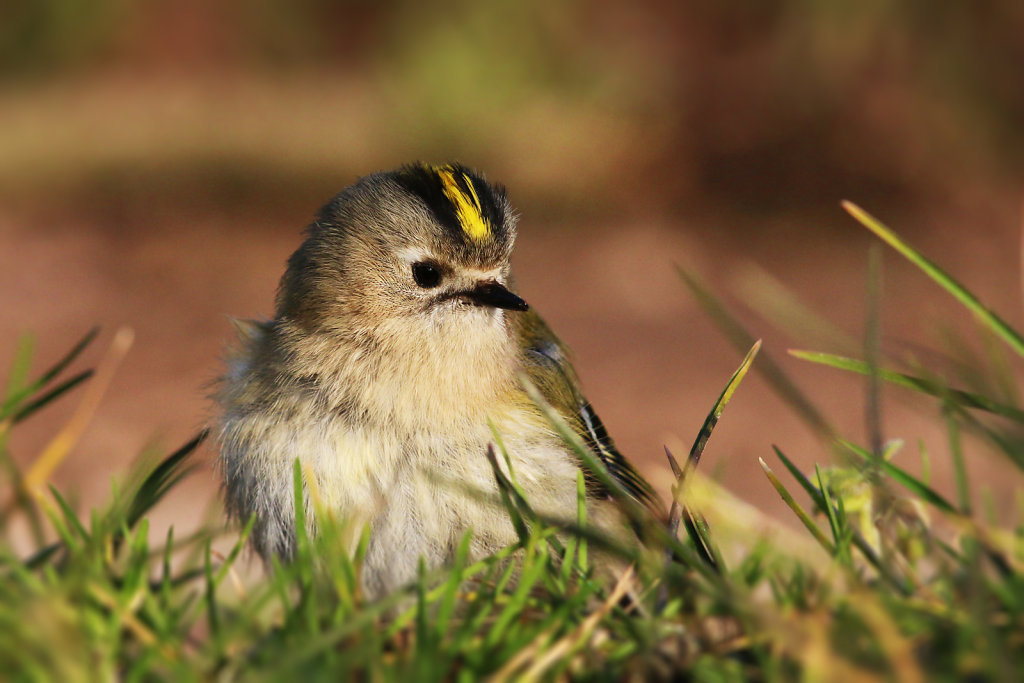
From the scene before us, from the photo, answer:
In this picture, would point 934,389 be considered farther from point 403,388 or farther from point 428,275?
point 428,275

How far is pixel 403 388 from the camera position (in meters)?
1.79

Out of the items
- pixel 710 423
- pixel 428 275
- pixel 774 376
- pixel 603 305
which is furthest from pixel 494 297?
pixel 603 305

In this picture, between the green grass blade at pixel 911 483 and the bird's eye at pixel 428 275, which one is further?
the bird's eye at pixel 428 275

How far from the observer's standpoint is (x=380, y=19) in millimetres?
7398

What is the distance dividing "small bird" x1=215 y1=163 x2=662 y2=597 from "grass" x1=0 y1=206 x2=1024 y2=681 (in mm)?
437

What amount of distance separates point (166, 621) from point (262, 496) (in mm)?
789

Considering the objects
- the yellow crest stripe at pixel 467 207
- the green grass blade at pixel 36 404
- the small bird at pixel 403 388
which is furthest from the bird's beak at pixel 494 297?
the green grass blade at pixel 36 404

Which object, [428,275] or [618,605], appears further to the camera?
[428,275]

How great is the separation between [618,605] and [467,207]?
49.5 inches

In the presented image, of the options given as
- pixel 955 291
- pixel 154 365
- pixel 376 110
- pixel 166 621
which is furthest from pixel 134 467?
pixel 376 110

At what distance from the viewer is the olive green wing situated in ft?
6.63

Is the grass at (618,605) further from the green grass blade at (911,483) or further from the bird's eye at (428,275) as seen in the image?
the bird's eye at (428,275)

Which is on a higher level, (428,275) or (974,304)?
A: (428,275)

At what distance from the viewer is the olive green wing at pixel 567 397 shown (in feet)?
6.63
